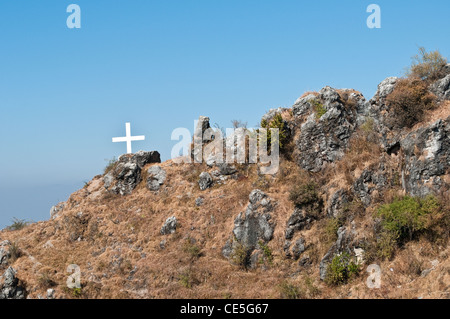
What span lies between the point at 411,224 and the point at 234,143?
67.5 ft

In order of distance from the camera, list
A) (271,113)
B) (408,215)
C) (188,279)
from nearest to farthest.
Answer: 1. (408,215)
2. (188,279)
3. (271,113)

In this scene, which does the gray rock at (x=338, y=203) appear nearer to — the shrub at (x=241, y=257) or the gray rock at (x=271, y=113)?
the shrub at (x=241, y=257)

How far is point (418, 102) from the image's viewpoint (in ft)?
103

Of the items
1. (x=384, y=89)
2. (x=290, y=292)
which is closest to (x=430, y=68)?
(x=384, y=89)

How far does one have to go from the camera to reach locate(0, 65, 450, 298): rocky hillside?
26312 millimetres

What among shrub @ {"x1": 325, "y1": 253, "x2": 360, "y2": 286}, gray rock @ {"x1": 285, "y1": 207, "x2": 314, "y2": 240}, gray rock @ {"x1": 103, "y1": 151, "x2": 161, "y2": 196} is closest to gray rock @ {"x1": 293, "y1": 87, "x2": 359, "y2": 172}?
gray rock @ {"x1": 285, "y1": 207, "x2": 314, "y2": 240}

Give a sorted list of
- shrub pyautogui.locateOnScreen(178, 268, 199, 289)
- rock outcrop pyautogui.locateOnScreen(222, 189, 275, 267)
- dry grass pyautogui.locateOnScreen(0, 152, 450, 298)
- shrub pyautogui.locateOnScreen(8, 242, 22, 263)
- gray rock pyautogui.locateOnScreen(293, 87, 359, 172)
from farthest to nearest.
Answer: shrub pyautogui.locateOnScreen(8, 242, 22, 263), gray rock pyautogui.locateOnScreen(293, 87, 359, 172), rock outcrop pyautogui.locateOnScreen(222, 189, 275, 267), shrub pyautogui.locateOnScreen(178, 268, 199, 289), dry grass pyautogui.locateOnScreen(0, 152, 450, 298)

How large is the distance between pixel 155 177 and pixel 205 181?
6.54 metres

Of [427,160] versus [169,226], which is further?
[169,226]

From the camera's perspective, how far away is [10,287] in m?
33.2

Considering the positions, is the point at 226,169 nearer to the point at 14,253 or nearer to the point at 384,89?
the point at 384,89

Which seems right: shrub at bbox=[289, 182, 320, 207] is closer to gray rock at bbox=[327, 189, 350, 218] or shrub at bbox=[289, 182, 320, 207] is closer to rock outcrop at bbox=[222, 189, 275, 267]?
gray rock at bbox=[327, 189, 350, 218]

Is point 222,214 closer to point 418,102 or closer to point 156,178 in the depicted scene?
point 156,178

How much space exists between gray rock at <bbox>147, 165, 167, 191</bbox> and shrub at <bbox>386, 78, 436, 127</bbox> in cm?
2392
